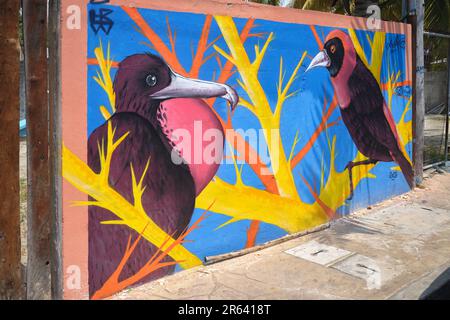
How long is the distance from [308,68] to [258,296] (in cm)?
289

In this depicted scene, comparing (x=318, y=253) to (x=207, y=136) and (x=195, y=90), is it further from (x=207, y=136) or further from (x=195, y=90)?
(x=195, y=90)

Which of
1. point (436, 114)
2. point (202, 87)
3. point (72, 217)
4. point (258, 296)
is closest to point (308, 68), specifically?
point (202, 87)

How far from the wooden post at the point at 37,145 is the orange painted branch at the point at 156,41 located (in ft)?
2.56

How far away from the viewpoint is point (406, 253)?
5379 mm

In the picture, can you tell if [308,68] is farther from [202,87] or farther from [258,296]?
[258,296]

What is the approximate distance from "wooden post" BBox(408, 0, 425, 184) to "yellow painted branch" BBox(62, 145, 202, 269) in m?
5.20

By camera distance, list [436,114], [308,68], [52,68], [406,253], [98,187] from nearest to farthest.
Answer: [52,68]
[98,187]
[406,253]
[308,68]
[436,114]

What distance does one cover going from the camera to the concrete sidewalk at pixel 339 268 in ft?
14.0

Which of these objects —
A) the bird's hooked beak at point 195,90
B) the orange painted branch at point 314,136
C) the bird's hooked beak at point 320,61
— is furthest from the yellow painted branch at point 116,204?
the bird's hooked beak at point 320,61

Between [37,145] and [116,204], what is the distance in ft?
2.80

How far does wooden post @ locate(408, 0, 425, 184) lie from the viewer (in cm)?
796

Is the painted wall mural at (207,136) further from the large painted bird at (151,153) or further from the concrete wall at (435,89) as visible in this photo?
the concrete wall at (435,89)

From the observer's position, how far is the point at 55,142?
3.69 m

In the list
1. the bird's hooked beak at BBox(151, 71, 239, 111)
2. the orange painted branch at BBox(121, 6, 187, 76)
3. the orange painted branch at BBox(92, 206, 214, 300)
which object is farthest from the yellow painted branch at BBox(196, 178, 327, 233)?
the orange painted branch at BBox(121, 6, 187, 76)
